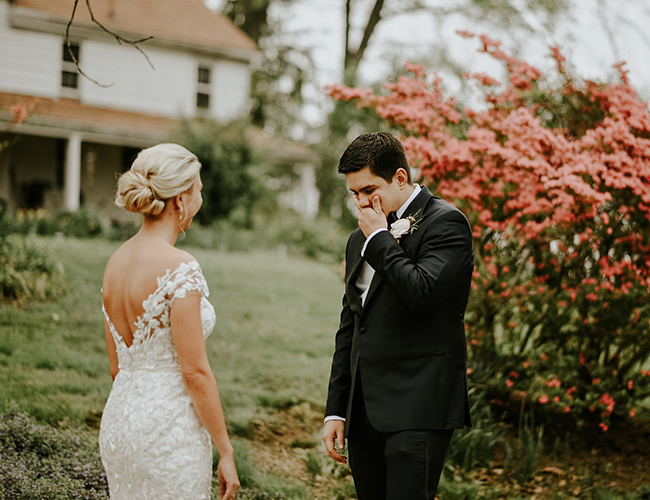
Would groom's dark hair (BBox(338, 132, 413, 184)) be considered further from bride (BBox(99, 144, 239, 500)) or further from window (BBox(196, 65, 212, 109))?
window (BBox(196, 65, 212, 109))

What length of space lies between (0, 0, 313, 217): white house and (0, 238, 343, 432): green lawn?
20.6 feet

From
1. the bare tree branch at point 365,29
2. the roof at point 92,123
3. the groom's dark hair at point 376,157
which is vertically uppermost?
the bare tree branch at point 365,29

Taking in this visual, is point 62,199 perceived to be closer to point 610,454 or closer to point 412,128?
point 412,128

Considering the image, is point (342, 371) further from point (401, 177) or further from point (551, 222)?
point (551, 222)

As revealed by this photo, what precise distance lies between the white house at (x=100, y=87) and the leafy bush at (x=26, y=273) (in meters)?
8.31

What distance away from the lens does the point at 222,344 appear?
25.9ft

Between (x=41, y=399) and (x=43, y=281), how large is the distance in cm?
377

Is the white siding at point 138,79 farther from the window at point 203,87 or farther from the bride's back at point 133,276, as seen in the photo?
the bride's back at point 133,276

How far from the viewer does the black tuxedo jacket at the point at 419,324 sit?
95.2 inches

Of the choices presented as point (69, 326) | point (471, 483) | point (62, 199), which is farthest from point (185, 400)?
point (62, 199)

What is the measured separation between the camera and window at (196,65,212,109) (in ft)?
67.4

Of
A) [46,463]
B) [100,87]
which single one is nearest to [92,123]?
[100,87]

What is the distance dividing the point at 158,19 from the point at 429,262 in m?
20.3

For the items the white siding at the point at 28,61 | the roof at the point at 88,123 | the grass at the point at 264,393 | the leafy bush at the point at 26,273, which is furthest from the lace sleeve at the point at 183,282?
the white siding at the point at 28,61
